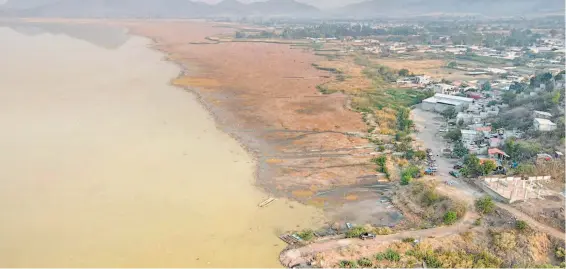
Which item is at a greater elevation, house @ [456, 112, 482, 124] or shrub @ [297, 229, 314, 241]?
house @ [456, 112, 482, 124]

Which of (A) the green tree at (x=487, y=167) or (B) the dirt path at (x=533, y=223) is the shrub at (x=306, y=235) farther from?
(A) the green tree at (x=487, y=167)

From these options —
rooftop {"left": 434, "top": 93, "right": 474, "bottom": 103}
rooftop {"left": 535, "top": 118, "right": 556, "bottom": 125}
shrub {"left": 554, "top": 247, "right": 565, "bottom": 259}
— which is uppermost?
rooftop {"left": 434, "top": 93, "right": 474, "bottom": 103}

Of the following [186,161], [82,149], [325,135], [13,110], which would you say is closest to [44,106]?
[13,110]

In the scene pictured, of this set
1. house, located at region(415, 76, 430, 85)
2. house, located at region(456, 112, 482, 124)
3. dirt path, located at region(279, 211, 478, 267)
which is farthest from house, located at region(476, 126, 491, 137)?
house, located at region(415, 76, 430, 85)

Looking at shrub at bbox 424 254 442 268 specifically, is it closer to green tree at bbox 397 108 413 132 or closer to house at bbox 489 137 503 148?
house at bbox 489 137 503 148

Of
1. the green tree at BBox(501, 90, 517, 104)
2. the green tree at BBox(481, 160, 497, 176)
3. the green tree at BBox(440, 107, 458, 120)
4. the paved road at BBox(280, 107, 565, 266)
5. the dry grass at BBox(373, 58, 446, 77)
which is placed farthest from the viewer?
the dry grass at BBox(373, 58, 446, 77)

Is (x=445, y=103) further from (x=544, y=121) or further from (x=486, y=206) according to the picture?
(x=486, y=206)

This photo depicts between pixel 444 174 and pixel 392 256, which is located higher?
pixel 444 174

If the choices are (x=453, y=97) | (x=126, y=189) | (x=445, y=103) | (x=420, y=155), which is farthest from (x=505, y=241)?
(x=453, y=97)
